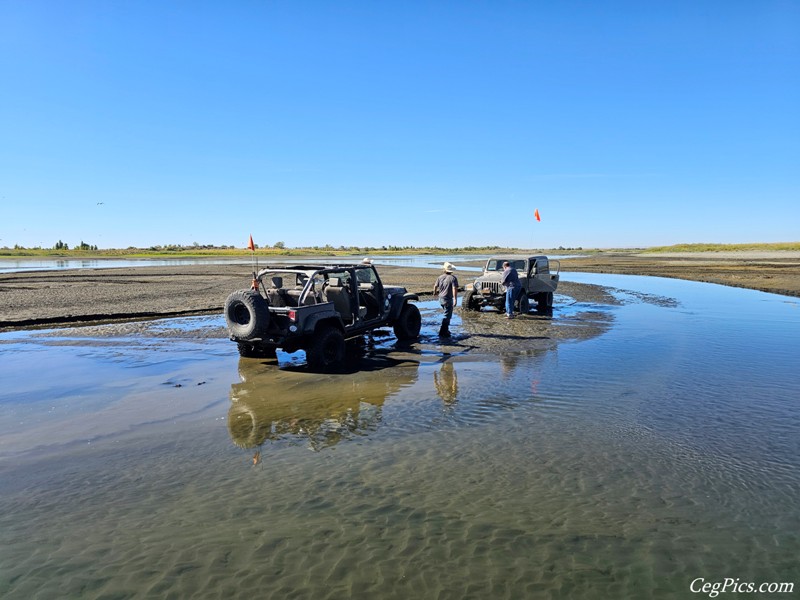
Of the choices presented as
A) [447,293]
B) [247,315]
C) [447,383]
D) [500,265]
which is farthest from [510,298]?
[247,315]

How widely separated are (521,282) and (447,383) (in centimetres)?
1004

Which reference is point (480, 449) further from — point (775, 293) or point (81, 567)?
point (775, 293)

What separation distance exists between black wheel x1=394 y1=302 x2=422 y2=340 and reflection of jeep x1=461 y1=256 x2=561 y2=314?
219 inches

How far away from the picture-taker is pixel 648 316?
1708cm

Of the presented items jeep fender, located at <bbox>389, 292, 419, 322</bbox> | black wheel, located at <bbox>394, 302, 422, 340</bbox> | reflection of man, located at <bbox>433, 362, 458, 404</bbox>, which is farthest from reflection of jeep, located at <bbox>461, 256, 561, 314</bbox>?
reflection of man, located at <bbox>433, 362, 458, 404</bbox>

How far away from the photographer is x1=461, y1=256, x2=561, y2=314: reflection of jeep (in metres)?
17.9

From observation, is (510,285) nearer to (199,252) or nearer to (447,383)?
(447,383)

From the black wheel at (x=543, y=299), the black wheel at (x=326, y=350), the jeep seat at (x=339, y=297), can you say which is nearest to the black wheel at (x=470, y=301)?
the black wheel at (x=543, y=299)

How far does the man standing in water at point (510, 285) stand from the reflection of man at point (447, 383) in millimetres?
6792

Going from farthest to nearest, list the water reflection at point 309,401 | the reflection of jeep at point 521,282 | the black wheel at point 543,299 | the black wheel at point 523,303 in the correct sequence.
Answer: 1. the black wheel at point 543,299
2. the reflection of jeep at point 521,282
3. the black wheel at point 523,303
4. the water reflection at point 309,401

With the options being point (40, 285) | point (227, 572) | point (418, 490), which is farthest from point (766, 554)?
point (40, 285)

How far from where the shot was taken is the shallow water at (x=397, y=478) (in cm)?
364

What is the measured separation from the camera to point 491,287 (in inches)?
706

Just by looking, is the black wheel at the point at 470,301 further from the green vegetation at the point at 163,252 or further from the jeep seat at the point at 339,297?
the green vegetation at the point at 163,252
